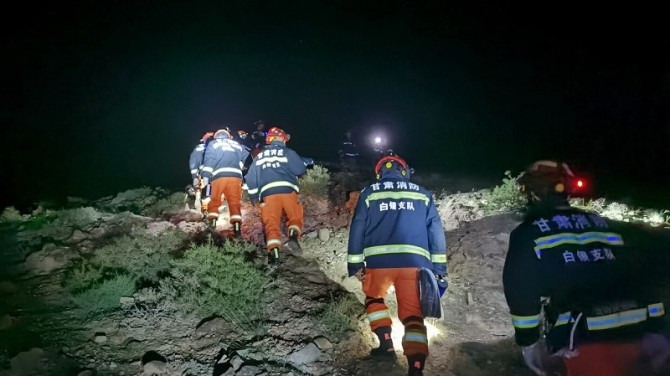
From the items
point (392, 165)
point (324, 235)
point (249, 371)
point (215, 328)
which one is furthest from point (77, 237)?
point (392, 165)

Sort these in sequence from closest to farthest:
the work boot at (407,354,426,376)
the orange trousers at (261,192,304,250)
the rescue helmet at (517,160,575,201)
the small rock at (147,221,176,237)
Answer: the rescue helmet at (517,160,575,201) < the work boot at (407,354,426,376) < the orange trousers at (261,192,304,250) < the small rock at (147,221,176,237)

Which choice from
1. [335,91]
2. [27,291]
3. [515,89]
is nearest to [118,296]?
[27,291]

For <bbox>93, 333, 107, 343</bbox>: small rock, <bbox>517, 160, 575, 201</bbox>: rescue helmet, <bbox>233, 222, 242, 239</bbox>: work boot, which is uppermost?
<bbox>233, 222, 242, 239</bbox>: work boot

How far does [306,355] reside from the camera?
4.20 m

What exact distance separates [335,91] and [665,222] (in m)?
34.8

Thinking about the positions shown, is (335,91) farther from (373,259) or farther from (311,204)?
(373,259)

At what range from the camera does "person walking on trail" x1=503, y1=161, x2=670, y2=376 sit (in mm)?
2643

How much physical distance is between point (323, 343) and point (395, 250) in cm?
125

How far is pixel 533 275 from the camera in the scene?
2.81 m

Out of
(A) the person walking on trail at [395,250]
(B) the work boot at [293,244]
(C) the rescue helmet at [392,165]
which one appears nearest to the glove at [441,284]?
(A) the person walking on trail at [395,250]

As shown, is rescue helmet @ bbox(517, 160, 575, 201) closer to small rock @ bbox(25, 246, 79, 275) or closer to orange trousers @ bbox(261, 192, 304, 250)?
A: orange trousers @ bbox(261, 192, 304, 250)

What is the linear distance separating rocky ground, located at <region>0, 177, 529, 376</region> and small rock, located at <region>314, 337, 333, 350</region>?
0.4 inches

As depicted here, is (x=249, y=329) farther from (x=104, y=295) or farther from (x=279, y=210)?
(x=279, y=210)

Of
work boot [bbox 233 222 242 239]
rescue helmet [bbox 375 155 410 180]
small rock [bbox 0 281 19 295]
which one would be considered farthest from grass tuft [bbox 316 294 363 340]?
small rock [bbox 0 281 19 295]
